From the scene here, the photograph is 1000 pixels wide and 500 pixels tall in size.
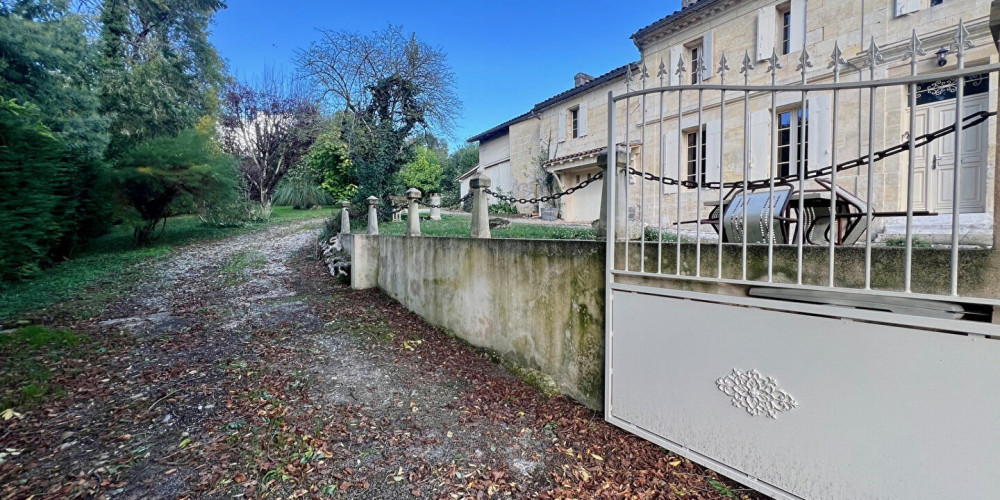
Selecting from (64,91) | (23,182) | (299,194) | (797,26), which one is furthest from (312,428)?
(299,194)

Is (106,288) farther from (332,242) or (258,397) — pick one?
(258,397)

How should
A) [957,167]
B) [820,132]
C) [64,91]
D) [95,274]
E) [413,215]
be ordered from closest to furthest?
[957,167], [413,215], [820,132], [95,274], [64,91]

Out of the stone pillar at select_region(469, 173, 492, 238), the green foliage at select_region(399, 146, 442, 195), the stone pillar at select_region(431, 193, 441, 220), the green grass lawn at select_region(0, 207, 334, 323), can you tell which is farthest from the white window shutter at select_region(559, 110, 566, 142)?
the green grass lawn at select_region(0, 207, 334, 323)

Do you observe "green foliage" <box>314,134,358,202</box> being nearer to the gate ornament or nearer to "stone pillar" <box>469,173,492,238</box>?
"stone pillar" <box>469,173,492,238</box>

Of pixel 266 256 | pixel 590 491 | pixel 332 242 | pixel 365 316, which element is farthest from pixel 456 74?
pixel 590 491

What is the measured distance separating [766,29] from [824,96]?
1961 mm

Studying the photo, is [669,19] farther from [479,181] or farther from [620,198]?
[620,198]

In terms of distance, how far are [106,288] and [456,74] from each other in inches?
369

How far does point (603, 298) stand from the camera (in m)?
2.93

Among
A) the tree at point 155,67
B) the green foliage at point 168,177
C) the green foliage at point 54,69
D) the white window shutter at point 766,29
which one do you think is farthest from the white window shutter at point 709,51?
the tree at point 155,67

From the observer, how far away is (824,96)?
26.1ft

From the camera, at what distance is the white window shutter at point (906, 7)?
6840 mm

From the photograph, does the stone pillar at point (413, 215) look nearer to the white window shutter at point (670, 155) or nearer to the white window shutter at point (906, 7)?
the white window shutter at point (670, 155)

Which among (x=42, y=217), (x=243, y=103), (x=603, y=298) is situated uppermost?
(x=243, y=103)
